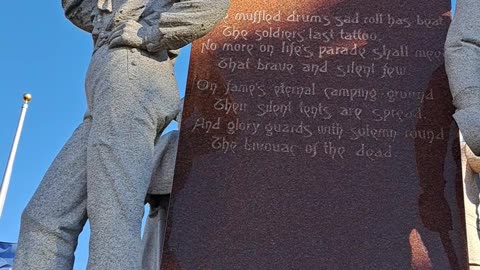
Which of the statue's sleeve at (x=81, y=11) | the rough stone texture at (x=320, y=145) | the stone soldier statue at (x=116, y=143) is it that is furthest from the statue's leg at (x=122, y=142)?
the statue's sleeve at (x=81, y=11)

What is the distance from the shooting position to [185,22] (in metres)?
4.76

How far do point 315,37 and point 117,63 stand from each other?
5.40 feet

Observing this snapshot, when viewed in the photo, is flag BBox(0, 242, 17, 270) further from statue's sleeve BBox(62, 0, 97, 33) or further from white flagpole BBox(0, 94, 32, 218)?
statue's sleeve BBox(62, 0, 97, 33)

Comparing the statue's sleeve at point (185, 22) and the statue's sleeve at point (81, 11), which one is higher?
the statue's sleeve at point (81, 11)

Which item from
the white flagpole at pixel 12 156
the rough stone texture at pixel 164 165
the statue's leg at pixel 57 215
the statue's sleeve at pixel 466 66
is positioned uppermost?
the white flagpole at pixel 12 156

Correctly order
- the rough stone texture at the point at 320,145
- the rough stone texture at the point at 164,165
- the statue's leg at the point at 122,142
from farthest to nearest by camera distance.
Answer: the rough stone texture at the point at 164,165, the rough stone texture at the point at 320,145, the statue's leg at the point at 122,142

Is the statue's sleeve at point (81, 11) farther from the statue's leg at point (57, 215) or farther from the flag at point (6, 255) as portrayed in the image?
the flag at point (6, 255)

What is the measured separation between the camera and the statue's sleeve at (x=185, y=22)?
4.74 metres

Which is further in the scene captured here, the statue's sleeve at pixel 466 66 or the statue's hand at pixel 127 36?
the statue's hand at pixel 127 36

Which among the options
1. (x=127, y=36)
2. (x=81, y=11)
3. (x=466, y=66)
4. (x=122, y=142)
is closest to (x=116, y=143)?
(x=122, y=142)

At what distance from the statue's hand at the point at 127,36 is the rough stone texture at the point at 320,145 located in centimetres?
64

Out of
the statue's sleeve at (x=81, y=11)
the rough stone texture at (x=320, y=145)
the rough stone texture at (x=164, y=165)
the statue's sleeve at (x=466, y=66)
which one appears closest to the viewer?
the statue's sleeve at (x=466, y=66)

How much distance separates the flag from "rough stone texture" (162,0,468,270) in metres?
7.95

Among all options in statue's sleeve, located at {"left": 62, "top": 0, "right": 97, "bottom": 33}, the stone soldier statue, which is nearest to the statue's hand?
the stone soldier statue
